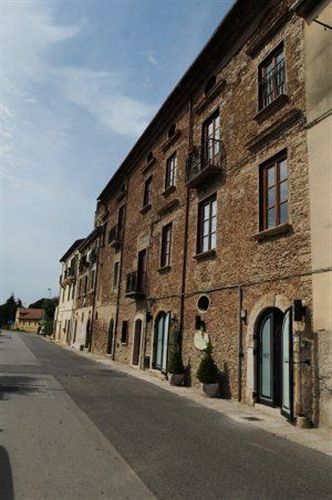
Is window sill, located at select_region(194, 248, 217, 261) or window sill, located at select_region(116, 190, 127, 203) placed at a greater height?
window sill, located at select_region(116, 190, 127, 203)

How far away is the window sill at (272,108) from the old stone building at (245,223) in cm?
3

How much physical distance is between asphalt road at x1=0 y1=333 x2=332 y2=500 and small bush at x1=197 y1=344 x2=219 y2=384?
6.73 feet

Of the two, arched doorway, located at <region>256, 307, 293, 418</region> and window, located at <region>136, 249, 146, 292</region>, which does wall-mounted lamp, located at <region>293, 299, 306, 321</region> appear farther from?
window, located at <region>136, 249, 146, 292</region>

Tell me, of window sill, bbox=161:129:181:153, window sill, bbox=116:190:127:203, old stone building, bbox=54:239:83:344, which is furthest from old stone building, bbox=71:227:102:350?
window sill, bbox=161:129:181:153

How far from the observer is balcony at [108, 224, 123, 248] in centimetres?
2380

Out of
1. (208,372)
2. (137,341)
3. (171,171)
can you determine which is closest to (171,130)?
(171,171)

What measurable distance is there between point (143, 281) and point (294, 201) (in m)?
10.3

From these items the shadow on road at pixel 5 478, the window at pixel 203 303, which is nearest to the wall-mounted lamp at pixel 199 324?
the window at pixel 203 303

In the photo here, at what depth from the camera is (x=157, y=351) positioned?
1678cm

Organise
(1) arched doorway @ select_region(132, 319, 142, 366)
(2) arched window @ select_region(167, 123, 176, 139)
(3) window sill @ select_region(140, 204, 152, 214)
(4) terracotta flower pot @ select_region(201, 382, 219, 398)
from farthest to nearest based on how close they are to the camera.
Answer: (3) window sill @ select_region(140, 204, 152, 214), (1) arched doorway @ select_region(132, 319, 142, 366), (2) arched window @ select_region(167, 123, 176, 139), (4) terracotta flower pot @ select_region(201, 382, 219, 398)

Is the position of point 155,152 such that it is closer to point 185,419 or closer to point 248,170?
point 248,170

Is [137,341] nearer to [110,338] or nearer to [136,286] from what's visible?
[136,286]

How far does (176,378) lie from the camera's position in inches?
536

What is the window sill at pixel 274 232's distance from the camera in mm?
9762
